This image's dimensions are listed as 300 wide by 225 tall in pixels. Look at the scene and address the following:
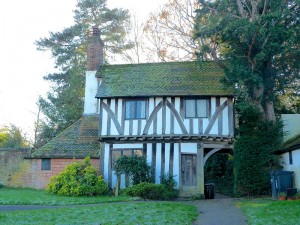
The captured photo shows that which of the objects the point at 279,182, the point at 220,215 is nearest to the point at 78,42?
the point at 279,182

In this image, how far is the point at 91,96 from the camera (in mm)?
25203

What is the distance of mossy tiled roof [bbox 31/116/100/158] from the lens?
2238cm

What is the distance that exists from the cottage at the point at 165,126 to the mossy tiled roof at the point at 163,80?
2.1 inches

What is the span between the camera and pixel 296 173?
18125 mm

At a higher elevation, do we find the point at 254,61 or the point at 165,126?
the point at 254,61

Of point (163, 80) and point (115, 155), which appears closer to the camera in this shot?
point (115, 155)

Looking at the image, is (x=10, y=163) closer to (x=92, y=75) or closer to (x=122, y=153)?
(x=122, y=153)

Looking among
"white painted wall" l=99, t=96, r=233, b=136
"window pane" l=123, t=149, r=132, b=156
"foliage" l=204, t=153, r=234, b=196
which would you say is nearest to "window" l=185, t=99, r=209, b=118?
"white painted wall" l=99, t=96, r=233, b=136

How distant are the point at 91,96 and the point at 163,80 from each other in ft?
17.2

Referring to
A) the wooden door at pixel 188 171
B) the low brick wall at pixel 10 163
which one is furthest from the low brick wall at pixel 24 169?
the wooden door at pixel 188 171

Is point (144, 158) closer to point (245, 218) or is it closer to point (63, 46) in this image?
point (245, 218)

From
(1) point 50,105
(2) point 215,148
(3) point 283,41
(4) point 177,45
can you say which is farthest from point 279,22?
(1) point 50,105

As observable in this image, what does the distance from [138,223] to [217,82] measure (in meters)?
13.0

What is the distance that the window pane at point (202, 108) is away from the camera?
21.0m
